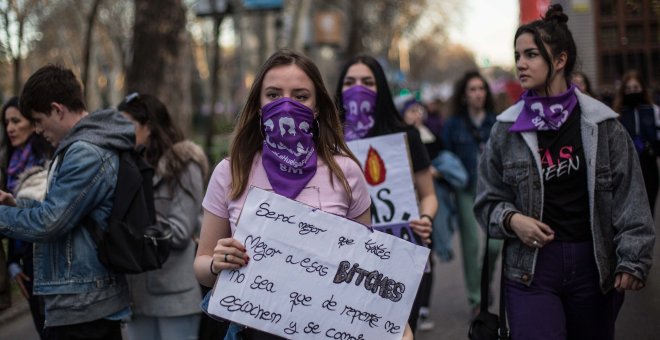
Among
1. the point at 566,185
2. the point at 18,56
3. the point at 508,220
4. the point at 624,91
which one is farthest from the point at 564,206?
the point at 18,56

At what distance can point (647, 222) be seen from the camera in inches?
132

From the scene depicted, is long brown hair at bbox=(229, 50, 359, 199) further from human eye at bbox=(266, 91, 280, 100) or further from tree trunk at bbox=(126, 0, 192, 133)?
tree trunk at bbox=(126, 0, 192, 133)

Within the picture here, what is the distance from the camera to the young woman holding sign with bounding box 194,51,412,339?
2.74 metres

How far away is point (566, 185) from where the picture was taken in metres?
3.50

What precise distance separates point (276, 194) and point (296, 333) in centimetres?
50

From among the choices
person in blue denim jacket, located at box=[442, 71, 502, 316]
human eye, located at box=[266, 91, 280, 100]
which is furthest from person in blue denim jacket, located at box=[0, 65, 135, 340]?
person in blue denim jacket, located at box=[442, 71, 502, 316]

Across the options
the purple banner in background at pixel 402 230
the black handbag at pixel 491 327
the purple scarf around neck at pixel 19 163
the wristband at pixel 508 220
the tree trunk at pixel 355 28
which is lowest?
the black handbag at pixel 491 327

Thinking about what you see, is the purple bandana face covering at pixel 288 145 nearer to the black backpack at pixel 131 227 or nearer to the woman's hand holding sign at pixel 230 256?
the woman's hand holding sign at pixel 230 256

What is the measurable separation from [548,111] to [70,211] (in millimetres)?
2334

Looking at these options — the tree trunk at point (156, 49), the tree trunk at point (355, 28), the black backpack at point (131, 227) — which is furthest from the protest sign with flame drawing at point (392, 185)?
the tree trunk at point (355, 28)

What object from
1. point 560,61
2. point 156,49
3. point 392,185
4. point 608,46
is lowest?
point 392,185

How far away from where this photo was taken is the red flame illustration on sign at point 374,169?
14.0ft

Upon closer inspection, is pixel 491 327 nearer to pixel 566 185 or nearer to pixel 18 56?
pixel 566 185

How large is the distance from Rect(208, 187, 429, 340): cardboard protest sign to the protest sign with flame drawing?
151cm
